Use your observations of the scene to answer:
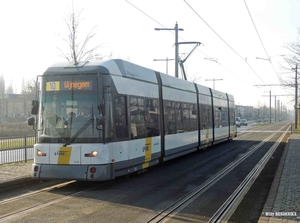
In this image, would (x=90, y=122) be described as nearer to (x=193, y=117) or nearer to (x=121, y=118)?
(x=121, y=118)

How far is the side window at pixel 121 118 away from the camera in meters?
11.8

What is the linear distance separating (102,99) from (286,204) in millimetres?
5258

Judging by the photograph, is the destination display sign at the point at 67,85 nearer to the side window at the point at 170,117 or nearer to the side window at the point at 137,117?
the side window at the point at 137,117

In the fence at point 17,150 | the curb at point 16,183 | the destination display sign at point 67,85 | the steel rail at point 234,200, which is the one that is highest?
the destination display sign at point 67,85

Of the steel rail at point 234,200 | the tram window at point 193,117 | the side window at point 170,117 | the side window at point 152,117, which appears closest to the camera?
the steel rail at point 234,200

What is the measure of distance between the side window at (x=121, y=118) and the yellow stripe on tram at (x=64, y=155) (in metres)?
1.39

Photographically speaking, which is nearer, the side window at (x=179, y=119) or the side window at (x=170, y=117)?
the side window at (x=170, y=117)

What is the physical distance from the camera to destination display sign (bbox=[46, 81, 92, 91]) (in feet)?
37.7

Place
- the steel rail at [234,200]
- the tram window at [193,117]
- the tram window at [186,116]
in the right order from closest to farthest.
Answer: the steel rail at [234,200]
the tram window at [186,116]
the tram window at [193,117]

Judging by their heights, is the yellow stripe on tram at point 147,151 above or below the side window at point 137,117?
Answer: below

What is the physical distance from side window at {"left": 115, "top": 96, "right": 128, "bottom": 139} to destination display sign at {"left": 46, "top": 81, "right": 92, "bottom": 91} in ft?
3.07

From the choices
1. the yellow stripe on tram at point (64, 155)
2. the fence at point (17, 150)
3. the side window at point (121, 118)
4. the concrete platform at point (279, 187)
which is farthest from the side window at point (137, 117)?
the fence at point (17, 150)

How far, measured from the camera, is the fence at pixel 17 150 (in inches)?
690

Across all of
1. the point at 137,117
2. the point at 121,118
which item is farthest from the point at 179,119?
the point at 121,118
